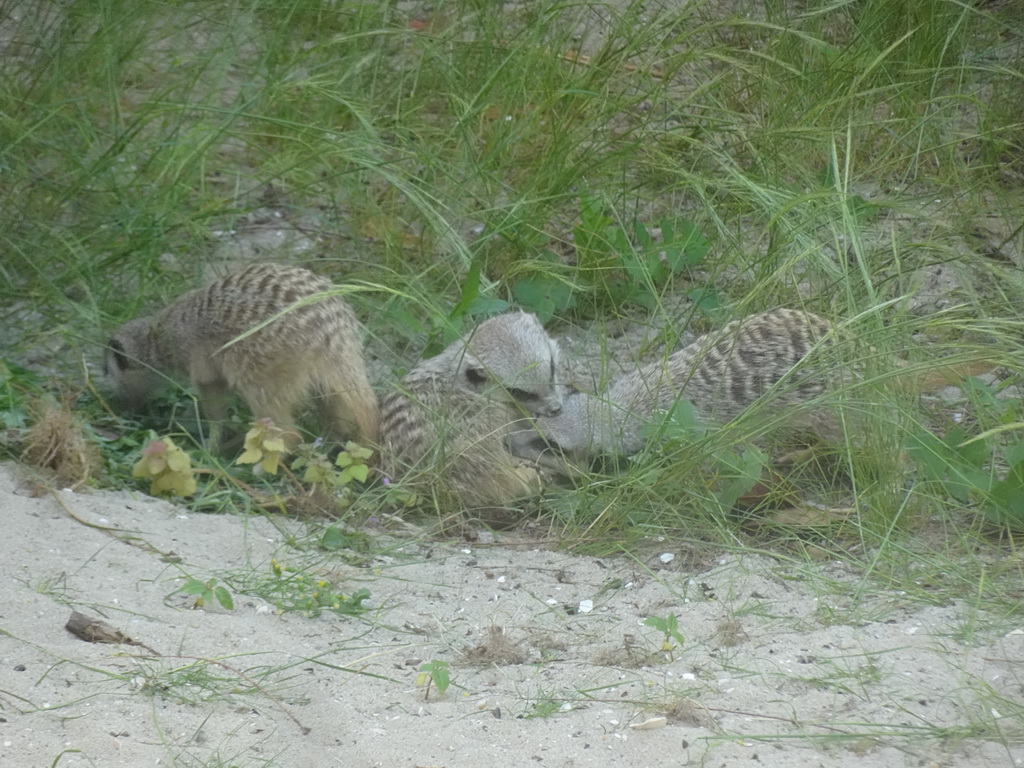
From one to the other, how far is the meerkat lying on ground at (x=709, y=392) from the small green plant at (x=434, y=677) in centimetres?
113

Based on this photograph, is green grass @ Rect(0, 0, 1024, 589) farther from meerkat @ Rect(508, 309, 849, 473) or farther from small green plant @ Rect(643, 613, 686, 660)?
small green plant @ Rect(643, 613, 686, 660)

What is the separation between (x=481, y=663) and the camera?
93.6 inches

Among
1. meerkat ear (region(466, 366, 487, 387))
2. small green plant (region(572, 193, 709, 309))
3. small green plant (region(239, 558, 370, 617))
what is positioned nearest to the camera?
small green plant (region(239, 558, 370, 617))

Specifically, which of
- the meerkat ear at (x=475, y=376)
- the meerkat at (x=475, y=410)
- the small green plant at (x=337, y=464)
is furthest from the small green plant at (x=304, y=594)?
the meerkat ear at (x=475, y=376)

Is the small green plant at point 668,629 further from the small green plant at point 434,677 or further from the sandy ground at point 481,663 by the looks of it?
the small green plant at point 434,677

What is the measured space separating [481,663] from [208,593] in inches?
22.7

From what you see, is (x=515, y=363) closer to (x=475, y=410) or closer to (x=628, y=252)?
(x=475, y=410)

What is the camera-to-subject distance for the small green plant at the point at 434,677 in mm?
2148

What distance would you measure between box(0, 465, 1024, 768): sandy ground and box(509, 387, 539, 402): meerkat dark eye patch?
2.35 ft

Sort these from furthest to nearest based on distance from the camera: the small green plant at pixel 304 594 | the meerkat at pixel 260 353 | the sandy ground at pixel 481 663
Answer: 1. the meerkat at pixel 260 353
2. the small green plant at pixel 304 594
3. the sandy ground at pixel 481 663

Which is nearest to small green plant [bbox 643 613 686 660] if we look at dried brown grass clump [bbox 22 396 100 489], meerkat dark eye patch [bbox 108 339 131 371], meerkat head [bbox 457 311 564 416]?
meerkat head [bbox 457 311 564 416]

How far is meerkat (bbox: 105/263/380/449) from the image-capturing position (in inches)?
136

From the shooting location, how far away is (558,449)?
350 centimetres

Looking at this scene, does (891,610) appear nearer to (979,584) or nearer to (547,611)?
(979,584)
